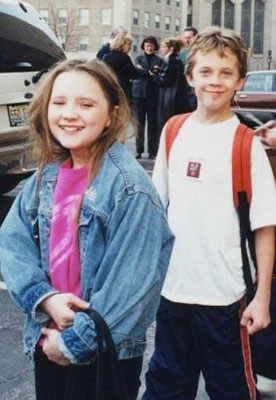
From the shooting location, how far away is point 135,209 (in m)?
1.97

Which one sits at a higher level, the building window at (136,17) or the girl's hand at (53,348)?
the building window at (136,17)

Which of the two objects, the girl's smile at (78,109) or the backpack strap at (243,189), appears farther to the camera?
the backpack strap at (243,189)

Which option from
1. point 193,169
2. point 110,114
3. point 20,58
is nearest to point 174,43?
point 20,58

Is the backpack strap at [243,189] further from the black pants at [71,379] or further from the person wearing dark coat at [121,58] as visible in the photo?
the person wearing dark coat at [121,58]

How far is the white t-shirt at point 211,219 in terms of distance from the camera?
2.54 m

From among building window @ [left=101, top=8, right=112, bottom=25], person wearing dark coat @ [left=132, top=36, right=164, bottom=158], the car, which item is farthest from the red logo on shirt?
building window @ [left=101, top=8, right=112, bottom=25]

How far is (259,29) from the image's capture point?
104 meters

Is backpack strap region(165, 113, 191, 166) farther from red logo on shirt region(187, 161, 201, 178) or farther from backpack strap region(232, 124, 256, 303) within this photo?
backpack strap region(232, 124, 256, 303)

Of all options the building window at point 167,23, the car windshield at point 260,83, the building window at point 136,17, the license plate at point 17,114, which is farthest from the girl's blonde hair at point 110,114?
the building window at point 167,23

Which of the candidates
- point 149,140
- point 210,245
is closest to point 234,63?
point 210,245

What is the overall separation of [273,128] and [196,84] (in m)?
0.36

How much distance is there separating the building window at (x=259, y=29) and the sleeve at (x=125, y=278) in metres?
105

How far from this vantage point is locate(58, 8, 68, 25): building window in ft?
289

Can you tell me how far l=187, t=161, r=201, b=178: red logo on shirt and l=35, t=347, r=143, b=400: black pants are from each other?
2.39ft
